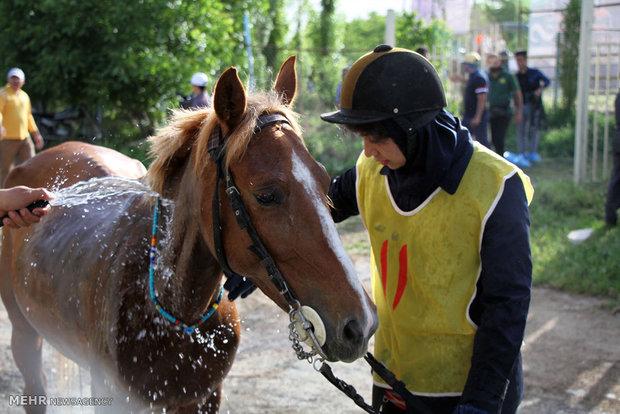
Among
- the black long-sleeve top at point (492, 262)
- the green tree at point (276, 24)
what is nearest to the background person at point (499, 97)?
the green tree at point (276, 24)

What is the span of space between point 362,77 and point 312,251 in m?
0.53

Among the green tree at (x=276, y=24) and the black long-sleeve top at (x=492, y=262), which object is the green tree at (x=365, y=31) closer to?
the green tree at (x=276, y=24)

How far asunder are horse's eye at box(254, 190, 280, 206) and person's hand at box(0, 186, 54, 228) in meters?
0.97

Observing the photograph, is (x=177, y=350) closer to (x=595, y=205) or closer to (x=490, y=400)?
(x=490, y=400)

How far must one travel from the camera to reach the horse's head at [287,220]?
2334 mm

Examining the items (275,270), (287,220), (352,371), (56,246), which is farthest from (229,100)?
(352,371)

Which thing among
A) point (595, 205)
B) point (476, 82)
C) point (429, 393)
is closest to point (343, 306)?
point (429, 393)

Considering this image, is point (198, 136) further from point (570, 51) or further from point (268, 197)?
point (570, 51)

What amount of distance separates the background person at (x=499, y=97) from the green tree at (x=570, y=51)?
3.00 metres

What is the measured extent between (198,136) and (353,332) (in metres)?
1.02

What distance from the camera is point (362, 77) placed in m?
2.36

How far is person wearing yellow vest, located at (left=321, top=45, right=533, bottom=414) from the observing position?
2.29m

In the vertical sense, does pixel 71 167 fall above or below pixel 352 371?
above

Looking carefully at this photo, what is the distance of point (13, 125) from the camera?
36.2 feet
